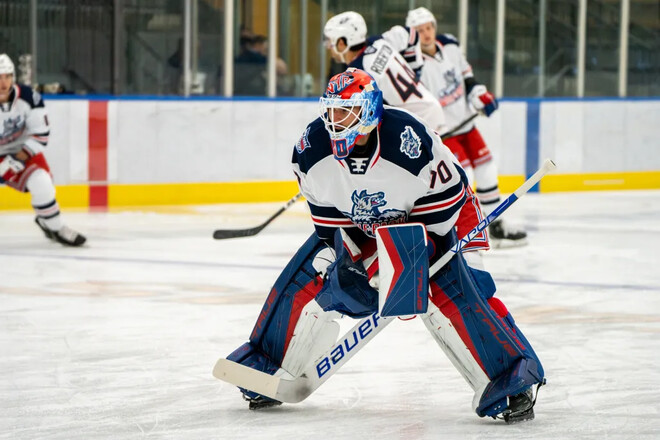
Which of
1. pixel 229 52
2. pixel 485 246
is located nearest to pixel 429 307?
pixel 485 246

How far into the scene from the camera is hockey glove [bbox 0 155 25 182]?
6.09 meters

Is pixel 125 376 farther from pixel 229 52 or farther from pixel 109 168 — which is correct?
pixel 229 52

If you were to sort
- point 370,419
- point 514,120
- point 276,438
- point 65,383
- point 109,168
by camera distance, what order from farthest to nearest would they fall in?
point 514,120
point 109,168
point 65,383
point 370,419
point 276,438

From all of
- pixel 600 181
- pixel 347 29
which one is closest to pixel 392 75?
pixel 347 29

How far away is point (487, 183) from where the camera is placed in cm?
625

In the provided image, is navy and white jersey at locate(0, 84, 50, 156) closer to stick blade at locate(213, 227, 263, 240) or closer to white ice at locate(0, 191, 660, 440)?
white ice at locate(0, 191, 660, 440)

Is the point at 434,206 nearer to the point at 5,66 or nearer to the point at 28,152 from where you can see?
the point at 28,152

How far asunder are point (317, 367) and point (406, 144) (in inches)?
22.4

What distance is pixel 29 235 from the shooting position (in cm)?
660

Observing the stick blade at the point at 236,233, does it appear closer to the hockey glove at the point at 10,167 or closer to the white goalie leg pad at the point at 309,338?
the hockey glove at the point at 10,167

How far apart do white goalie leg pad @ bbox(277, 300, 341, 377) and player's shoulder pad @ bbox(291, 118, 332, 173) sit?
316mm

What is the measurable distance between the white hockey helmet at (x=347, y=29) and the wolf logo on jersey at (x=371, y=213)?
223 cm

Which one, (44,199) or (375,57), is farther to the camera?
(44,199)

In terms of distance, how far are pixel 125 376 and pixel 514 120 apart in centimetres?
679
